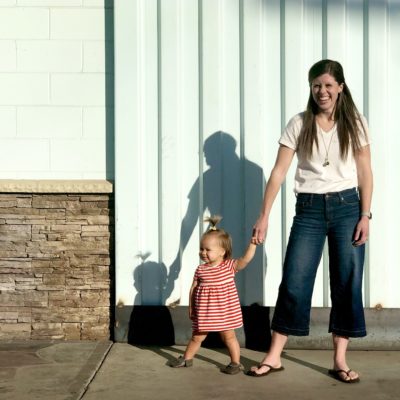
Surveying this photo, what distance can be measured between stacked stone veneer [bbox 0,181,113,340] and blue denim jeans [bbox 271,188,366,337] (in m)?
1.34

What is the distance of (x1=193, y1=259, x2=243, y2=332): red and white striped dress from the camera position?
18.6 ft

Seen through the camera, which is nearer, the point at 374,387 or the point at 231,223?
the point at 374,387

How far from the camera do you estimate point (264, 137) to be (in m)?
6.30

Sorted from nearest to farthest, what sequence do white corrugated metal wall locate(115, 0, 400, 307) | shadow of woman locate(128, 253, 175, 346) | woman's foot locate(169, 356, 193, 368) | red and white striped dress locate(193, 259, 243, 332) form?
red and white striped dress locate(193, 259, 243, 332)
woman's foot locate(169, 356, 193, 368)
white corrugated metal wall locate(115, 0, 400, 307)
shadow of woman locate(128, 253, 175, 346)

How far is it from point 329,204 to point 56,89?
6.50ft

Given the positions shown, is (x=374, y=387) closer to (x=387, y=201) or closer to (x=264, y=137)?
(x=387, y=201)

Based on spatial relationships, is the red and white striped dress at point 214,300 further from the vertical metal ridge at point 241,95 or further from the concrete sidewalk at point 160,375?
the vertical metal ridge at point 241,95

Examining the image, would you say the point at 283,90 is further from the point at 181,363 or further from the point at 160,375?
the point at 160,375

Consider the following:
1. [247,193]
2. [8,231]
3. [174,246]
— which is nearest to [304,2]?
[247,193]

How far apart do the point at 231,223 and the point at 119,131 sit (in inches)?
35.4

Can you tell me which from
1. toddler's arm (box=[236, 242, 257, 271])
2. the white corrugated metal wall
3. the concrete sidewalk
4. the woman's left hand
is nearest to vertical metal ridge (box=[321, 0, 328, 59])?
the white corrugated metal wall

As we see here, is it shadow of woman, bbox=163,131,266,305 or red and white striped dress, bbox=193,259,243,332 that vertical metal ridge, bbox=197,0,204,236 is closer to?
shadow of woman, bbox=163,131,266,305

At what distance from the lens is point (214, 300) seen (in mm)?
5676

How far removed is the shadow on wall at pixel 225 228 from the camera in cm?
630
